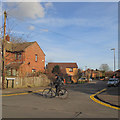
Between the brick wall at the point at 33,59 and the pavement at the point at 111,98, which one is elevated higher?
the brick wall at the point at 33,59

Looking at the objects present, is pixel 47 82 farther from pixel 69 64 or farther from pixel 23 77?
pixel 69 64

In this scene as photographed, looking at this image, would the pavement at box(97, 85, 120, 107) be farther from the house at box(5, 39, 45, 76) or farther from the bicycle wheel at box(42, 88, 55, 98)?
the house at box(5, 39, 45, 76)

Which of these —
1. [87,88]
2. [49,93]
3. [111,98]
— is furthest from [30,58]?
[111,98]

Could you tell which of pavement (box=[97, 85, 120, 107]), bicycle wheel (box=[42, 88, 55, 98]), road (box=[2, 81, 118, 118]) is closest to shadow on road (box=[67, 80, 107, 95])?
pavement (box=[97, 85, 120, 107])

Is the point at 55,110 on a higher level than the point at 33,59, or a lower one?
lower

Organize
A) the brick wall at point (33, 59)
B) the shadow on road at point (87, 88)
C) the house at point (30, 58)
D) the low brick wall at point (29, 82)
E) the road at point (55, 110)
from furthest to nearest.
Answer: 1. the brick wall at point (33, 59)
2. the house at point (30, 58)
3. the low brick wall at point (29, 82)
4. the shadow on road at point (87, 88)
5. the road at point (55, 110)

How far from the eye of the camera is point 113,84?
2842 centimetres

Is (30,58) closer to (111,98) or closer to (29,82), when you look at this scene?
(29,82)

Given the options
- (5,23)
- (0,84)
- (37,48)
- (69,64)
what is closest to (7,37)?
(5,23)

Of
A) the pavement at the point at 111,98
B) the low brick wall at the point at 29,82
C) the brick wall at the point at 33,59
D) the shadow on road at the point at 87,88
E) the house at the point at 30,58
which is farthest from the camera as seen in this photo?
the brick wall at the point at 33,59

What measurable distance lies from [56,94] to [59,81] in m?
1.01

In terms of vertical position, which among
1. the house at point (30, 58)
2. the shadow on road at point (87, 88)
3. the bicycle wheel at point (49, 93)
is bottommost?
the shadow on road at point (87, 88)

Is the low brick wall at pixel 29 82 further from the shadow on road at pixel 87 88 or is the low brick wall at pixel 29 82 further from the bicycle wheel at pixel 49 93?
the bicycle wheel at pixel 49 93

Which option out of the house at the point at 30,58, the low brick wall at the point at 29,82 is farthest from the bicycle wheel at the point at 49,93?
the house at the point at 30,58
